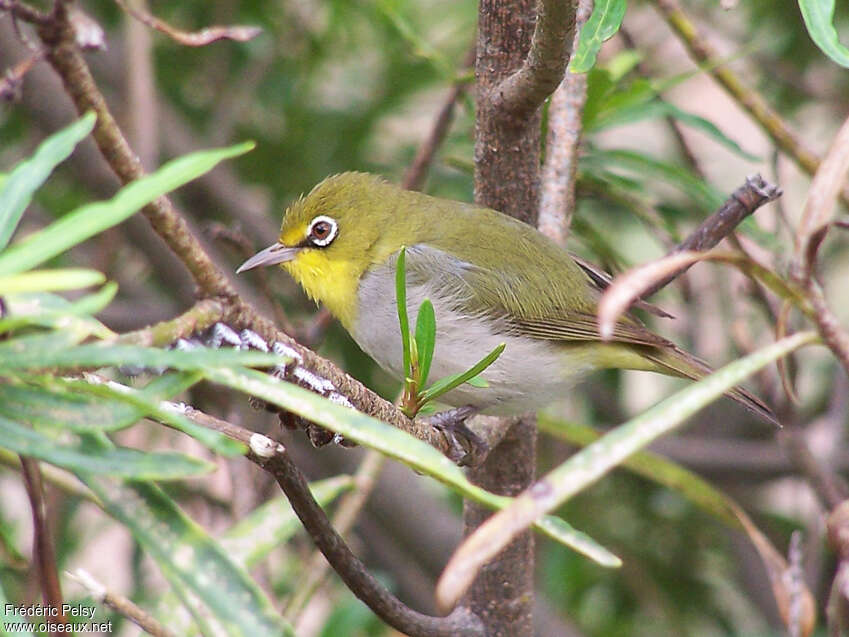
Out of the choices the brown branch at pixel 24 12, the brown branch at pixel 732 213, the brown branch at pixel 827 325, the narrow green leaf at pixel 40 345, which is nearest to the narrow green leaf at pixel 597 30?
the brown branch at pixel 827 325

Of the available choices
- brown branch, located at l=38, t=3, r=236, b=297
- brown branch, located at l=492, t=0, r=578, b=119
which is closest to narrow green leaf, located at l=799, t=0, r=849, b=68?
brown branch, located at l=492, t=0, r=578, b=119

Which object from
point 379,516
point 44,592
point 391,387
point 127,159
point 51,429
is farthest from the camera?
point 391,387

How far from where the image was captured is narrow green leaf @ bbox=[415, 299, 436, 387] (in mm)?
1842

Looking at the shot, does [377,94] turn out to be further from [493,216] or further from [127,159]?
[127,159]

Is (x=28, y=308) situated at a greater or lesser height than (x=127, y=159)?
lesser

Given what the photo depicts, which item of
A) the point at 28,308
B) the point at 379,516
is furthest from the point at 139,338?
the point at 379,516

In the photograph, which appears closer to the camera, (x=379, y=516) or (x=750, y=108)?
(x=750, y=108)

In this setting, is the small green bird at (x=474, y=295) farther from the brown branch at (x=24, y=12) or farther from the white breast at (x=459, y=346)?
the brown branch at (x=24, y=12)

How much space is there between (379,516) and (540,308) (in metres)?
1.14

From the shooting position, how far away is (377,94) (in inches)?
177

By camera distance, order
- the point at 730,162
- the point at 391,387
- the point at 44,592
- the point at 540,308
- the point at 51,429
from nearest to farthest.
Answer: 1. the point at 51,429
2. the point at 44,592
3. the point at 540,308
4. the point at 391,387
5. the point at 730,162

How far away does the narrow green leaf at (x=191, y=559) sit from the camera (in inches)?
46.1

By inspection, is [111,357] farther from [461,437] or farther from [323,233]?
[323,233]

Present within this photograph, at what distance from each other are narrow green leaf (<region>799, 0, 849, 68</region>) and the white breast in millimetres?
1523
